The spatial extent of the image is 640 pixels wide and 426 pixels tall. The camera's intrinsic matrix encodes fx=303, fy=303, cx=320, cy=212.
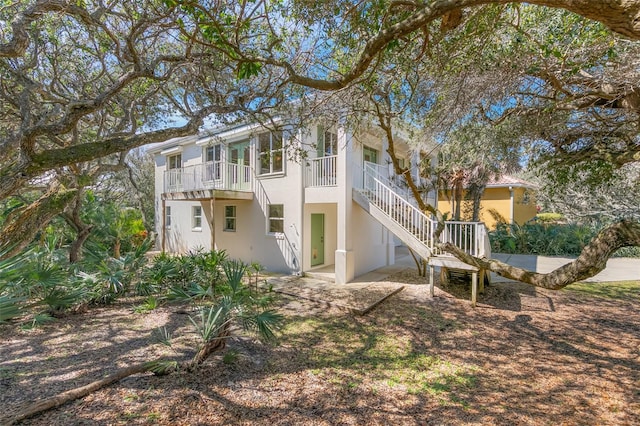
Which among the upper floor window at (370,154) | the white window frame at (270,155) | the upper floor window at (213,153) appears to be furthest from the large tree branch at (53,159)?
the upper floor window at (213,153)

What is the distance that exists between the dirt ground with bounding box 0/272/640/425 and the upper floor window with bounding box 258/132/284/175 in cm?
614

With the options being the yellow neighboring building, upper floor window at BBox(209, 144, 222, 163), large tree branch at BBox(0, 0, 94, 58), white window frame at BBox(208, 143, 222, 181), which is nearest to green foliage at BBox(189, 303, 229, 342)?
large tree branch at BBox(0, 0, 94, 58)

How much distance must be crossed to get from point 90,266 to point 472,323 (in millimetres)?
9435

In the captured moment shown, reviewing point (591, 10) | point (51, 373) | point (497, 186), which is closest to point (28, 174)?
point (51, 373)

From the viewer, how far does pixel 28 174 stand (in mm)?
3730

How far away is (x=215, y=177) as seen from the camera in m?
13.0

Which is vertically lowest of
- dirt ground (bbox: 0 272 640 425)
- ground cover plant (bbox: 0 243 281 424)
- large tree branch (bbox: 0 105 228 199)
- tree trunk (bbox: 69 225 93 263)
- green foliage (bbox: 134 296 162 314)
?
dirt ground (bbox: 0 272 640 425)

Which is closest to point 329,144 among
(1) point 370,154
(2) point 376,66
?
(1) point 370,154

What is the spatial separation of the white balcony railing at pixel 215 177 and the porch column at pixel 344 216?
4.62 metres

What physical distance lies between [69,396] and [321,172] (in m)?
8.50

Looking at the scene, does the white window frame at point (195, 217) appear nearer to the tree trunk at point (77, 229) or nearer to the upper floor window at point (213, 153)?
the upper floor window at point (213, 153)

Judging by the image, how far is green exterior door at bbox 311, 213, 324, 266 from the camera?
11.7 metres

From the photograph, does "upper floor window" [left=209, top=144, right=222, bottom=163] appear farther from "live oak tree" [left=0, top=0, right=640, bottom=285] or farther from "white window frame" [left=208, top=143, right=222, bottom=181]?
"live oak tree" [left=0, top=0, right=640, bottom=285]

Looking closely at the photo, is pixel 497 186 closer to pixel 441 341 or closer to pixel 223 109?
pixel 441 341
